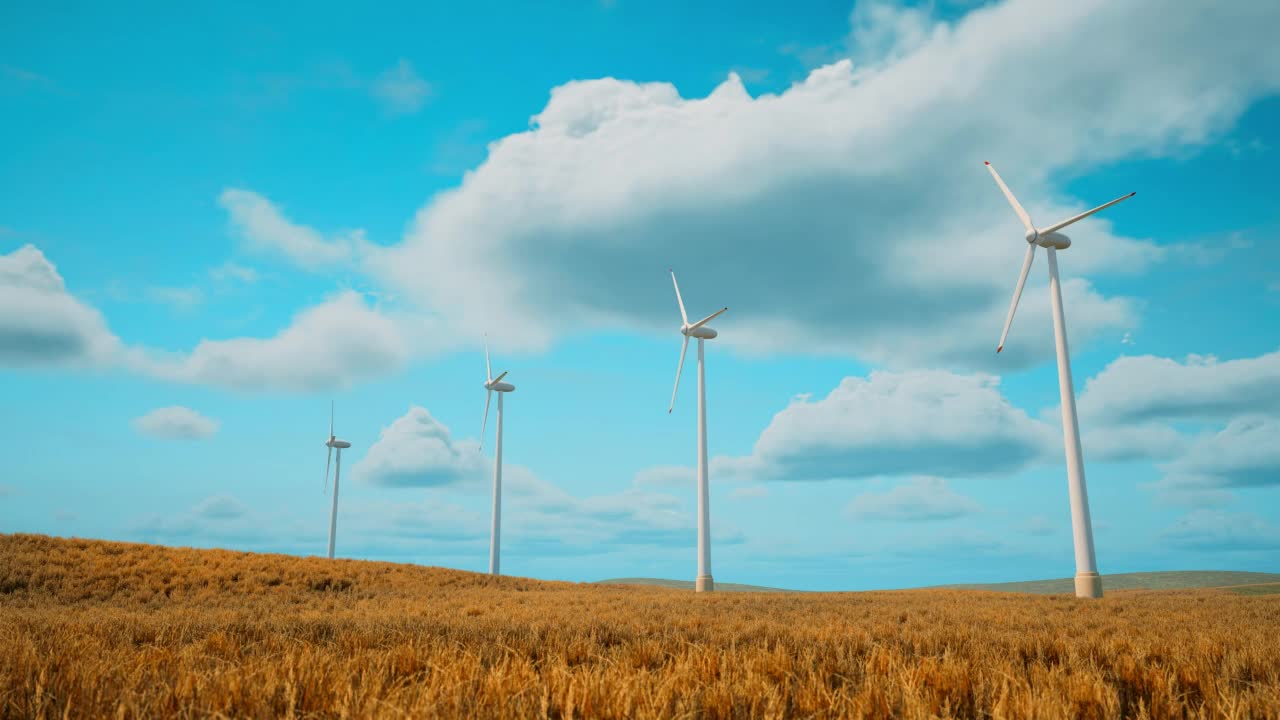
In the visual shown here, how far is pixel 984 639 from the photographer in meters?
14.1

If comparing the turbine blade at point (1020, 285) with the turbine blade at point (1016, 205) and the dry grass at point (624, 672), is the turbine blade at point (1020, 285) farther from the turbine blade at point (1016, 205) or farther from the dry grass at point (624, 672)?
the dry grass at point (624, 672)

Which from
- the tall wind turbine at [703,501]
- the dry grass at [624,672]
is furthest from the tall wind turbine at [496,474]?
the dry grass at [624,672]

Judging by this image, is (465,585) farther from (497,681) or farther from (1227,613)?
(497,681)

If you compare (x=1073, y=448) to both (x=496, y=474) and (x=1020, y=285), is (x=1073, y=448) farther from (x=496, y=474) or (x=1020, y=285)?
(x=496, y=474)

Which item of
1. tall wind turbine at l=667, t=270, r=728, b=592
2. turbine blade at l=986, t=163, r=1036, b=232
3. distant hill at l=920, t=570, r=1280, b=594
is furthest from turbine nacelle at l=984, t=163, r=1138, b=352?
distant hill at l=920, t=570, r=1280, b=594

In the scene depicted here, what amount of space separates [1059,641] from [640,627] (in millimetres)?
7547

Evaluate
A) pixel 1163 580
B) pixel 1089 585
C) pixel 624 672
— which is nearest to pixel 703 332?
pixel 1089 585

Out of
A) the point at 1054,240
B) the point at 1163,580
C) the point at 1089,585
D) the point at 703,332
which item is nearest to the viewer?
the point at 1089,585

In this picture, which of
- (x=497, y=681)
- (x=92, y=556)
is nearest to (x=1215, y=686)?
(x=497, y=681)

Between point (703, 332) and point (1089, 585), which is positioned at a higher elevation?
point (703, 332)

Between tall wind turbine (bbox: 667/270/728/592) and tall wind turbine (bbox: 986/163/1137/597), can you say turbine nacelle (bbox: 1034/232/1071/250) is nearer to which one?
tall wind turbine (bbox: 986/163/1137/597)

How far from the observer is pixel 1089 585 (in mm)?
43875

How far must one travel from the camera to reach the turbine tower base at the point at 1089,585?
43531mm

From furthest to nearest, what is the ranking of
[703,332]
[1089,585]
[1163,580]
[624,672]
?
[1163,580] < [703,332] < [1089,585] < [624,672]
